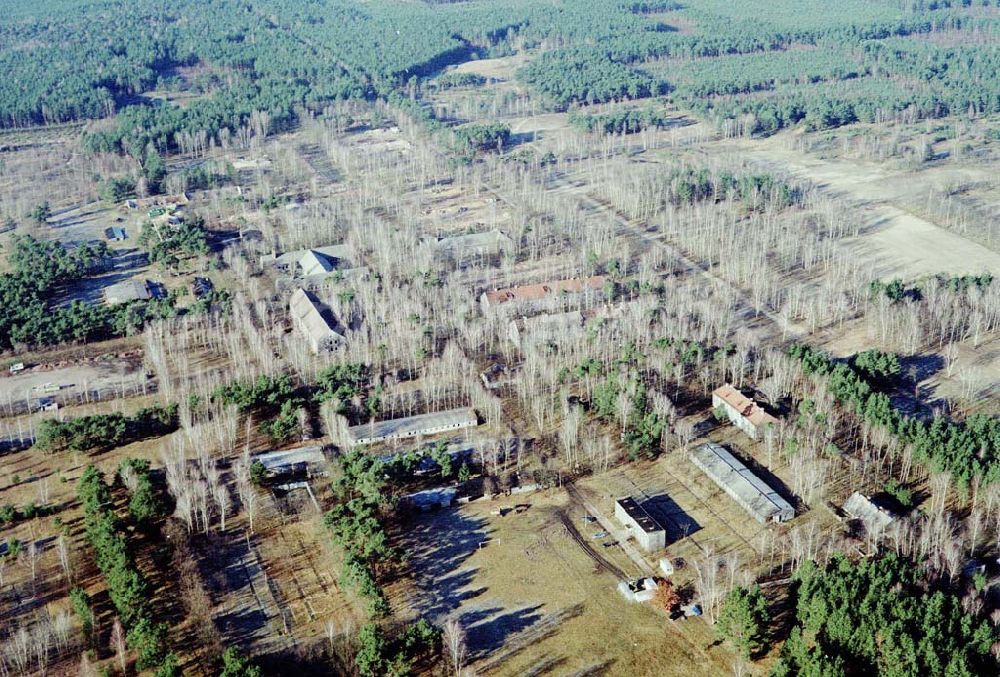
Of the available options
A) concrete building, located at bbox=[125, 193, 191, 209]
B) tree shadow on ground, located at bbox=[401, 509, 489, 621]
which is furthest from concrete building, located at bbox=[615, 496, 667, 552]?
concrete building, located at bbox=[125, 193, 191, 209]

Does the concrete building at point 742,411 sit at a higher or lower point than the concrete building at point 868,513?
higher

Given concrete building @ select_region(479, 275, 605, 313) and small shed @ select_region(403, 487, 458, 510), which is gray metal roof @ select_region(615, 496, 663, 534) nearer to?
small shed @ select_region(403, 487, 458, 510)

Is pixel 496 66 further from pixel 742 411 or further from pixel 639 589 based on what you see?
pixel 639 589

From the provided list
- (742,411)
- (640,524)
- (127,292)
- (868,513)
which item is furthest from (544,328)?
(127,292)

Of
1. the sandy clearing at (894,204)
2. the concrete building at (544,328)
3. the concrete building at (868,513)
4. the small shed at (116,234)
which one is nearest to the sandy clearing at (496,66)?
the sandy clearing at (894,204)

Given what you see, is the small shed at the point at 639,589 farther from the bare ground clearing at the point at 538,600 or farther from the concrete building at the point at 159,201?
the concrete building at the point at 159,201

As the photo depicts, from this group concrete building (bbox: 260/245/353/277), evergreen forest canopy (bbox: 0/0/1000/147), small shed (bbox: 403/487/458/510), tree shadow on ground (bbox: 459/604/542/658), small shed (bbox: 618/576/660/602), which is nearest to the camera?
tree shadow on ground (bbox: 459/604/542/658)

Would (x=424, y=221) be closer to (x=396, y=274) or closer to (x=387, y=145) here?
(x=396, y=274)
